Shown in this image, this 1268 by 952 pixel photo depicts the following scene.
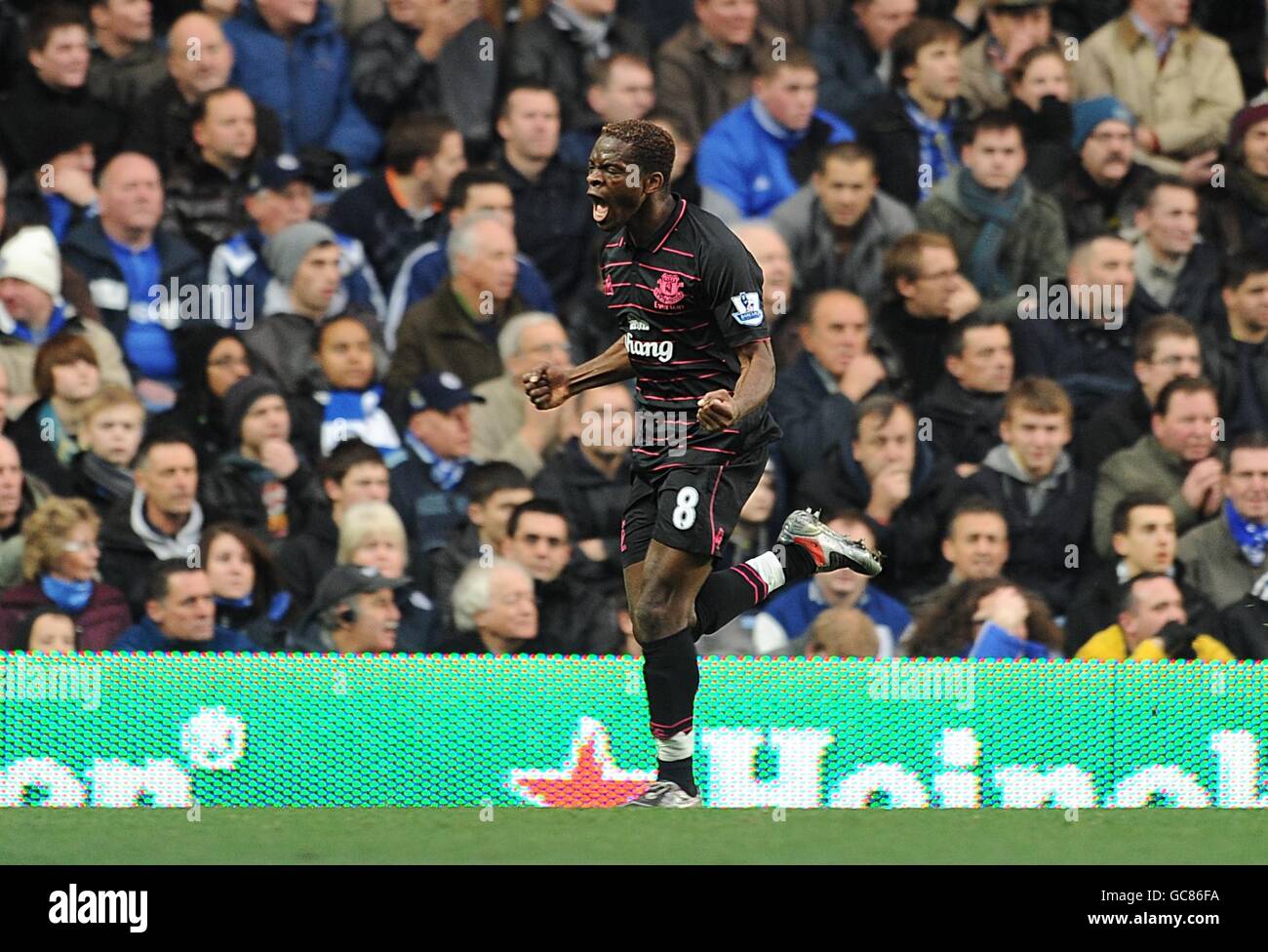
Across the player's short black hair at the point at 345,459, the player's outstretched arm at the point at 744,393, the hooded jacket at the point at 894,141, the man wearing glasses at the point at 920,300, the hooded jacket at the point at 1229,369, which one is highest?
the hooded jacket at the point at 894,141

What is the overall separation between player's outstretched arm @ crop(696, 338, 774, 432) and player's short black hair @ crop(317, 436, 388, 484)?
316 centimetres

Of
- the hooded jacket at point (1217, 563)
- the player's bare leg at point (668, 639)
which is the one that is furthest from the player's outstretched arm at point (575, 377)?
the hooded jacket at point (1217, 563)

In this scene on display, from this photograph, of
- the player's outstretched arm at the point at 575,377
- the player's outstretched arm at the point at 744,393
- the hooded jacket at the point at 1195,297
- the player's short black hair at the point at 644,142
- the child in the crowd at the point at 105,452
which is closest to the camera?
the player's outstretched arm at the point at 744,393

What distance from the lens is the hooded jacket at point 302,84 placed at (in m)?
9.67

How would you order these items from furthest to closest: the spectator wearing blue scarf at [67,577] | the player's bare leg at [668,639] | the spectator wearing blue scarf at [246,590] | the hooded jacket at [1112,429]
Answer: the hooded jacket at [1112,429] < the spectator wearing blue scarf at [246,590] < the spectator wearing blue scarf at [67,577] < the player's bare leg at [668,639]

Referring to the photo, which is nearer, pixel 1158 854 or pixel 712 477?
pixel 1158 854

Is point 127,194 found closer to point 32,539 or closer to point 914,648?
point 32,539

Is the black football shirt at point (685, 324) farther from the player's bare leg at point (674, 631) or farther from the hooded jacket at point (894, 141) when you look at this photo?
the hooded jacket at point (894, 141)

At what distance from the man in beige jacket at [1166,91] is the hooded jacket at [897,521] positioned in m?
2.02

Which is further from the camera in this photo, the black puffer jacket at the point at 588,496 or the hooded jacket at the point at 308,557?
the black puffer jacket at the point at 588,496

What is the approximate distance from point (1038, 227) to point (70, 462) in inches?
171

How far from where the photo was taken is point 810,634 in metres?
9.02

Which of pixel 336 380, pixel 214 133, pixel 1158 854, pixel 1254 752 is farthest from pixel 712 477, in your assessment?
pixel 214 133

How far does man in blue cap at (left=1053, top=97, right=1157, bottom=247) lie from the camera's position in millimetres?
9797
